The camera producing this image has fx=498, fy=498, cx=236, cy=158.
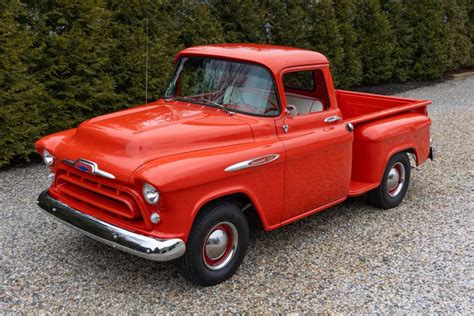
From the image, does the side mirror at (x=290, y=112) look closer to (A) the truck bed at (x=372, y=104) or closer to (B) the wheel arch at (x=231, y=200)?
(B) the wheel arch at (x=231, y=200)

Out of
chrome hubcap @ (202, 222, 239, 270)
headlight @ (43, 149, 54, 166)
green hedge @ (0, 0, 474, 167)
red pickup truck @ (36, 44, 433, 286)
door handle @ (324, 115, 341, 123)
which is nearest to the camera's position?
red pickup truck @ (36, 44, 433, 286)

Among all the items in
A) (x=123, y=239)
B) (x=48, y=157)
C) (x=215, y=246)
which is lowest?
(x=215, y=246)

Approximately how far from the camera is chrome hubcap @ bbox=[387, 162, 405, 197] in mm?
5227

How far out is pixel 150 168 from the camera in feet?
10.8

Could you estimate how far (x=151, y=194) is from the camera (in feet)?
10.6

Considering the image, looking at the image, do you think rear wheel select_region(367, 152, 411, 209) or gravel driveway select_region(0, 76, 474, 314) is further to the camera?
rear wheel select_region(367, 152, 411, 209)

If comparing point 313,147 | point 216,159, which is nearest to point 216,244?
point 216,159

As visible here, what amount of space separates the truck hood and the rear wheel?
189 cm

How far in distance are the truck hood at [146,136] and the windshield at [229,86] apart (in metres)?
0.16

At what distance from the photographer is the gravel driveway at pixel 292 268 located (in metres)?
3.53

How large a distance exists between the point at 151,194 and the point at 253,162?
2.78ft

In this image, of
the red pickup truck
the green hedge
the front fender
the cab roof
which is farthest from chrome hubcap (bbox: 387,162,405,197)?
the green hedge

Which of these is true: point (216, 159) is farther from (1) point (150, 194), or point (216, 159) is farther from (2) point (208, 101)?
(2) point (208, 101)

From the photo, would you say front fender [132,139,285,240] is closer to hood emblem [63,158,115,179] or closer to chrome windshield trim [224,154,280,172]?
chrome windshield trim [224,154,280,172]
